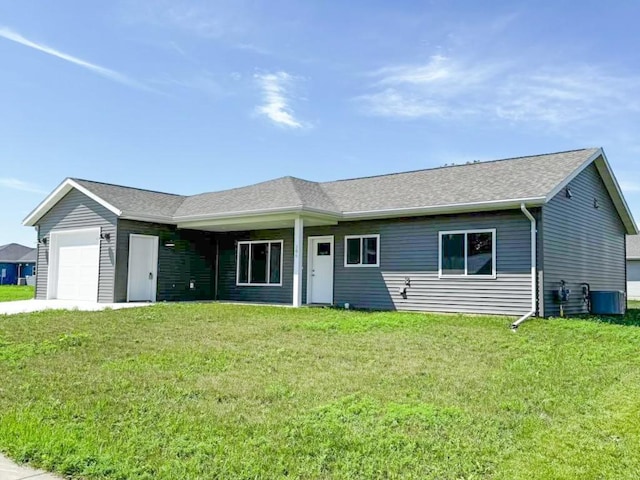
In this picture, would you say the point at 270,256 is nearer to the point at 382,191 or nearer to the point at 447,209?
the point at 382,191

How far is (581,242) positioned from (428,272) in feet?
14.6

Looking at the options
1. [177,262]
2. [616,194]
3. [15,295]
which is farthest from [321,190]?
[15,295]

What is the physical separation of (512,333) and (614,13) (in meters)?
7.91

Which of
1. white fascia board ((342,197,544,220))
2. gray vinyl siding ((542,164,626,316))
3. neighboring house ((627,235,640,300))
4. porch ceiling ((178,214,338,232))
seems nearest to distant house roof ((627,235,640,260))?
neighboring house ((627,235,640,300))

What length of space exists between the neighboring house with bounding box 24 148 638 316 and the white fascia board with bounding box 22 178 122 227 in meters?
0.07

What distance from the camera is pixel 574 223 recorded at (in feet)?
45.0

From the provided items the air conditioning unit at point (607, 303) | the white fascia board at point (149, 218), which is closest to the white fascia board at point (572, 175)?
the air conditioning unit at point (607, 303)

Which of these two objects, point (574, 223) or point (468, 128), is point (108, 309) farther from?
point (468, 128)

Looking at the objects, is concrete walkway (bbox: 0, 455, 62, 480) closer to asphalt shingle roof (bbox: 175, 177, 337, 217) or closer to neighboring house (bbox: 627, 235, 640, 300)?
asphalt shingle roof (bbox: 175, 177, 337, 217)

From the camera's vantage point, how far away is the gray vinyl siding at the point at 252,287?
16562 mm

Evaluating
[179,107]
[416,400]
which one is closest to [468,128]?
[179,107]

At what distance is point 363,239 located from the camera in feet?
48.6

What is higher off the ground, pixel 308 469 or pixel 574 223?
pixel 574 223

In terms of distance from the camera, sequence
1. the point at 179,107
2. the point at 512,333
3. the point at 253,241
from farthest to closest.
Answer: the point at 253,241 < the point at 179,107 < the point at 512,333
